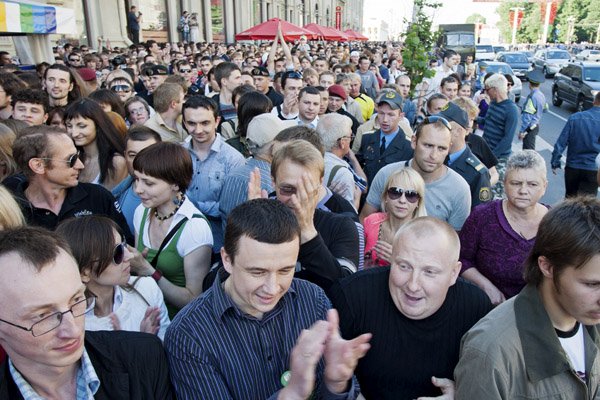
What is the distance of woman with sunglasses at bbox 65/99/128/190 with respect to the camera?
160 inches

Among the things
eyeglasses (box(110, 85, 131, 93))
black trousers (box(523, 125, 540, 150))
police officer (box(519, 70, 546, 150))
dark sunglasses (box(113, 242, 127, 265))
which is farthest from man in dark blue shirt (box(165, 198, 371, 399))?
black trousers (box(523, 125, 540, 150))

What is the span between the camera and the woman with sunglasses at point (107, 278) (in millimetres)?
2301

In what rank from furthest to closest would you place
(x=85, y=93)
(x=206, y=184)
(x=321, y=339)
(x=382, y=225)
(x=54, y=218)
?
(x=85, y=93) < (x=206, y=184) < (x=382, y=225) < (x=54, y=218) < (x=321, y=339)

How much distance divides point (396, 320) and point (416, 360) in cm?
19

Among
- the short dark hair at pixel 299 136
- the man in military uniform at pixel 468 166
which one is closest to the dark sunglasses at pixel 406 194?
the short dark hair at pixel 299 136

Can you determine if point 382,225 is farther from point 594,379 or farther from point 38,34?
point 38,34

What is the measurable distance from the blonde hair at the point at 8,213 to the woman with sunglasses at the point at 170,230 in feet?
2.03

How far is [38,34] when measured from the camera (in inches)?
335

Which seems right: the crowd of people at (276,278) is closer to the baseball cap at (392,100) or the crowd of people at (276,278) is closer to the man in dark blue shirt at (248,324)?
the man in dark blue shirt at (248,324)

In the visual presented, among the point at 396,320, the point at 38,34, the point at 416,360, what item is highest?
the point at 38,34

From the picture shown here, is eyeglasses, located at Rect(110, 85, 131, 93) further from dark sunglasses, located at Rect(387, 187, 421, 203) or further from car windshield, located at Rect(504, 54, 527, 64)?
car windshield, located at Rect(504, 54, 527, 64)

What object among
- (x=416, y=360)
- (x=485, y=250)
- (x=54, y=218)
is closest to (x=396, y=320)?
(x=416, y=360)

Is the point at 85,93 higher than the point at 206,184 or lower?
higher

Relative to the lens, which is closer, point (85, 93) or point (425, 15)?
point (85, 93)
